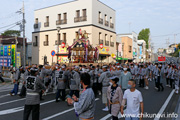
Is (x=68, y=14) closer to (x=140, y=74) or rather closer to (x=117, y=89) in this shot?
(x=140, y=74)

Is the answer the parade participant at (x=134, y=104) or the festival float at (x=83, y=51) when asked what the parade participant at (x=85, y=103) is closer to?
the parade participant at (x=134, y=104)

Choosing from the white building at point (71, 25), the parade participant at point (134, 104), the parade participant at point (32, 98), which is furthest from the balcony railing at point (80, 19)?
the parade participant at point (134, 104)

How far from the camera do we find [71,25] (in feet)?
96.4

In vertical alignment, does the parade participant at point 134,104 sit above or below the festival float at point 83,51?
below

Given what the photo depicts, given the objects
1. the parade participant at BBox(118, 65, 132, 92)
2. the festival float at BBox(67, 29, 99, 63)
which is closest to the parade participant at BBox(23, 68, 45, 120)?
the parade participant at BBox(118, 65, 132, 92)

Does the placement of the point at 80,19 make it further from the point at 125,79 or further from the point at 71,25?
the point at 125,79

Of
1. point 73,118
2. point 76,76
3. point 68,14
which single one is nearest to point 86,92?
point 73,118

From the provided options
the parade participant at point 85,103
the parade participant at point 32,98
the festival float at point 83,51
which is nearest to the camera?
the parade participant at point 85,103

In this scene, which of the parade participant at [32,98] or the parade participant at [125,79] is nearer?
the parade participant at [32,98]

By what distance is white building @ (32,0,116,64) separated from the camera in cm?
2780

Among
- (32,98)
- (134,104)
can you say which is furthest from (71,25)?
(134,104)

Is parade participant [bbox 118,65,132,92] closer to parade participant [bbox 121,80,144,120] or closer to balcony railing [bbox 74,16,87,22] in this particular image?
parade participant [bbox 121,80,144,120]

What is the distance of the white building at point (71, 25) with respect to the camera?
27.8 metres

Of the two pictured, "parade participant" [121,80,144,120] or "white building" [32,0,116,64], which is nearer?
"parade participant" [121,80,144,120]
